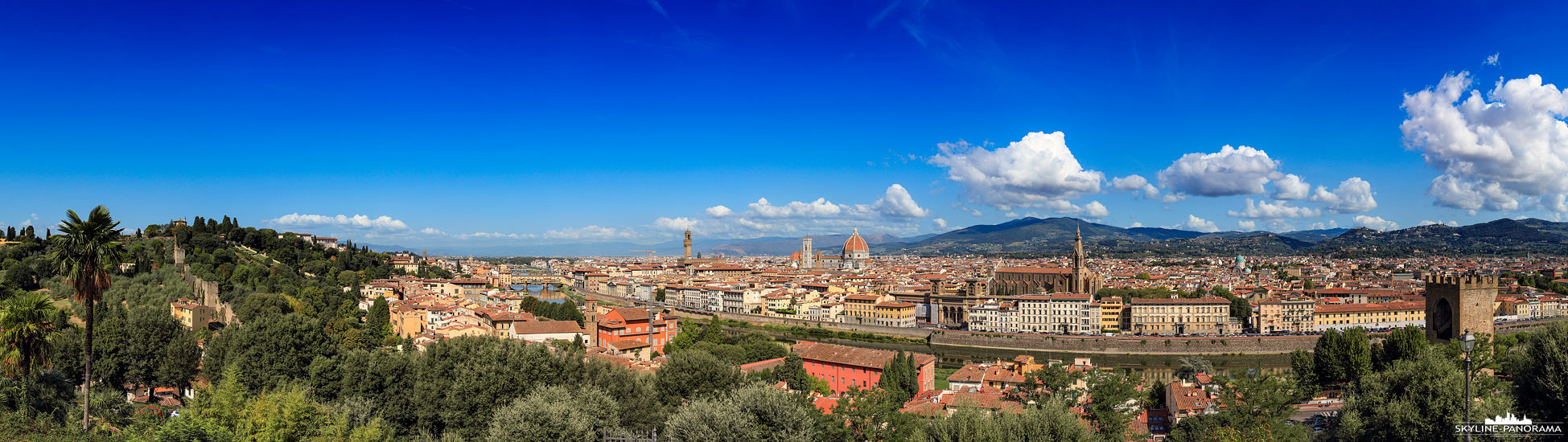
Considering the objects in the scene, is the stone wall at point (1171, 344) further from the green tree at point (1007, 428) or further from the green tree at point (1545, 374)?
Answer: the green tree at point (1007, 428)

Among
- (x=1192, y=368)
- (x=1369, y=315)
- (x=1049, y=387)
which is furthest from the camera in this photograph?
(x=1369, y=315)

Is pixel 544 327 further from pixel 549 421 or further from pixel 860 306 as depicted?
pixel 860 306

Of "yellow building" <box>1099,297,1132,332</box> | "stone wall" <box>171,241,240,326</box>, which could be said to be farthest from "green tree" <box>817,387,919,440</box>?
"yellow building" <box>1099,297,1132,332</box>

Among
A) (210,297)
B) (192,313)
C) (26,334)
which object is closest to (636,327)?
(192,313)

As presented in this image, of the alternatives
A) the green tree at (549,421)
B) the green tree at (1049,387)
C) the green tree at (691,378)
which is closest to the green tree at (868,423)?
the green tree at (549,421)

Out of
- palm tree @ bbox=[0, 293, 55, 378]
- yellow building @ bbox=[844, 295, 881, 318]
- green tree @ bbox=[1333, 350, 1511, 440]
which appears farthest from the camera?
yellow building @ bbox=[844, 295, 881, 318]

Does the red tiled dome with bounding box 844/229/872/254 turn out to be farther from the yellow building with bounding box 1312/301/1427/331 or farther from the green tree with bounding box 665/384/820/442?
the green tree with bounding box 665/384/820/442
